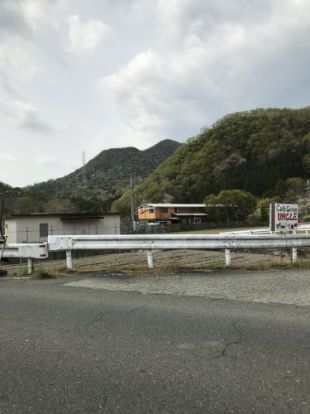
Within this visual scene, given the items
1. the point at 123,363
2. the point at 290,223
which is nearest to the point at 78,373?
the point at 123,363

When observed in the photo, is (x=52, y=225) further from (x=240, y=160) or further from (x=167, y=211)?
(x=240, y=160)

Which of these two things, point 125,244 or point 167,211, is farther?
point 167,211

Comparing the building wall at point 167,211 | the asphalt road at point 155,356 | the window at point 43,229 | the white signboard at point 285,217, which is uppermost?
the building wall at point 167,211

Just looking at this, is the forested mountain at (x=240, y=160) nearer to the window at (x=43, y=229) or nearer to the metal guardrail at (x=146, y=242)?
the window at (x=43, y=229)

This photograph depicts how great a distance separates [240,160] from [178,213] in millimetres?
47493

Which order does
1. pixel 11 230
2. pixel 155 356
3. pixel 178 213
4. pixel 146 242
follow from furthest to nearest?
1. pixel 178 213
2. pixel 11 230
3. pixel 146 242
4. pixel 155 356

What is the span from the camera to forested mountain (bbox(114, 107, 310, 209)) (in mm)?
126062

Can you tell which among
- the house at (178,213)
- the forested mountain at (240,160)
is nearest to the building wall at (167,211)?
the house at (178,213)

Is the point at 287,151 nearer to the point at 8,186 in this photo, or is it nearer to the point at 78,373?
the point at 8,186

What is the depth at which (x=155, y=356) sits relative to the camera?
406 centimetres

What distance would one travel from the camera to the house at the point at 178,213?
321 feet

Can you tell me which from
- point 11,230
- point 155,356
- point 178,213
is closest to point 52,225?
point 11,230

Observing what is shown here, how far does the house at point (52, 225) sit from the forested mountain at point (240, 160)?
2458 inches

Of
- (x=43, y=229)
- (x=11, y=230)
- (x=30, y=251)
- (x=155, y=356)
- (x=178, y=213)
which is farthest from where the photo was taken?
(x=178, y=213)
